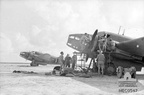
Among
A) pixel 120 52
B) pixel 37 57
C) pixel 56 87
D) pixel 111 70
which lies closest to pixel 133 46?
pixel 120 52

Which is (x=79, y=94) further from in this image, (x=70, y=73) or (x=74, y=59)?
(x=74, y=59)

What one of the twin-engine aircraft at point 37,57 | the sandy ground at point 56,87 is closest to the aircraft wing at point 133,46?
the sandy ground at point 56,87

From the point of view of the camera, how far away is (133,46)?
14.1 m

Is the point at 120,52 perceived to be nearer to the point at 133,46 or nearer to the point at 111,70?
the point at 133,46

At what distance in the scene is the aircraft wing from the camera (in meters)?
13.8

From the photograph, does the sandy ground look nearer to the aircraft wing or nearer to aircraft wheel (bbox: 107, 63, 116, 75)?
aircraft wheel (bbox: 107, 63, 116, 75)

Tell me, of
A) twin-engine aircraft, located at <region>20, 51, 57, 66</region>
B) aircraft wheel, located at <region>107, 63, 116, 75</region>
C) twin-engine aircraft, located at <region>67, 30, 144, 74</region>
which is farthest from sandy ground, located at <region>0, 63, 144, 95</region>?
twin-engine aircraft, located at <region>20, 51, 57, 66</region>

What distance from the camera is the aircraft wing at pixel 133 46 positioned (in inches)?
545

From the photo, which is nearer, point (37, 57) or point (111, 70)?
point (111, 70)

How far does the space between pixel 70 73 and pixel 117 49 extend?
420cm

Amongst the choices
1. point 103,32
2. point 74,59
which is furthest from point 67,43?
point 103,32

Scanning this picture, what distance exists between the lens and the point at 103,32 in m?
15.2

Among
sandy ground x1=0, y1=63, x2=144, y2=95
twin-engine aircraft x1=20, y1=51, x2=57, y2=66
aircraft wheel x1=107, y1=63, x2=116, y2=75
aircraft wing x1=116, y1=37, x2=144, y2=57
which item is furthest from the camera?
twin-engine aircraft x1=20, y1=51, x2=57, y2=66

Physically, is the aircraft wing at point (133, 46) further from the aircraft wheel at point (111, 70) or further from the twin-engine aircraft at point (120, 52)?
the aircraft wheel at point (111, 70)
